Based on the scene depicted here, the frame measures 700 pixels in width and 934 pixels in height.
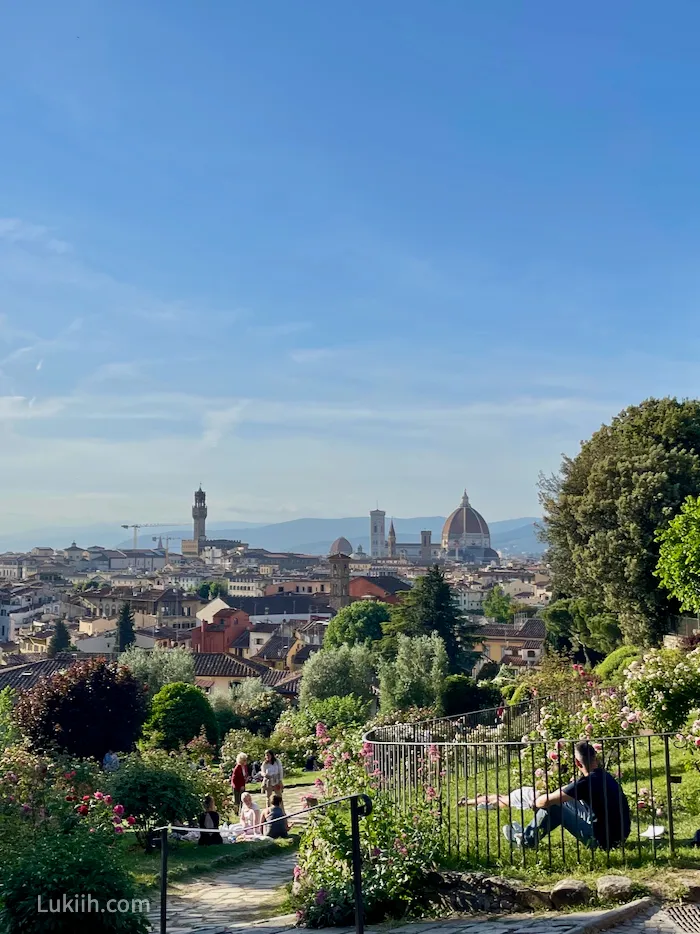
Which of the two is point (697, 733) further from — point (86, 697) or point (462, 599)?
point (462, 599)

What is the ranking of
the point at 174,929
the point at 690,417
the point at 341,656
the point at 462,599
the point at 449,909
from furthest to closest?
the point at 462,599
the point at 341,656
the point at 690,417
the point at 174,929
the point at 449,909

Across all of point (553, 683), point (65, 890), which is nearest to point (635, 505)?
point (553, 683)

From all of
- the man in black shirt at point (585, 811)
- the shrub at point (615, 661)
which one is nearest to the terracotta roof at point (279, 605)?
the shrub at point (615, 661)

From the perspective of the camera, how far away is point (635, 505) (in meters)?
23.5

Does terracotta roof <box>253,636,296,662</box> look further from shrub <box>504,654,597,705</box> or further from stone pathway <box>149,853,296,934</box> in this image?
stone pathway <box>149,853,296,934</box>

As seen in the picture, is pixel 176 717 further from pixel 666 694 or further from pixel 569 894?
pixel 569 894

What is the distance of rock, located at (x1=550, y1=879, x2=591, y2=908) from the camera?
6645mm

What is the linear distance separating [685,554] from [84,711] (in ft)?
44.3

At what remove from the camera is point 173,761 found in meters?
13.3

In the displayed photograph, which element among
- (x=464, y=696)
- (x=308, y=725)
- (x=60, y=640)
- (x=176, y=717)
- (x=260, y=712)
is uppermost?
(x=464, y=696)

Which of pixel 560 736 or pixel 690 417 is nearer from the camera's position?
pixel 560 736

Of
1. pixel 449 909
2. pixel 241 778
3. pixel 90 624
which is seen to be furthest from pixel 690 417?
pixel 90 624

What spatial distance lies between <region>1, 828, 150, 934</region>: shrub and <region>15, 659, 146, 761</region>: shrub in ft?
47.1

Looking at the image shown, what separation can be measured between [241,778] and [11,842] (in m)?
6.94
